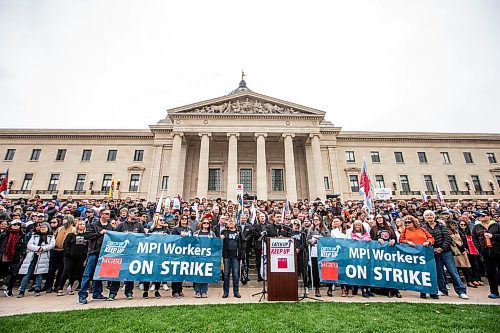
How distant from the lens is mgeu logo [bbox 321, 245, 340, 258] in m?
7.30

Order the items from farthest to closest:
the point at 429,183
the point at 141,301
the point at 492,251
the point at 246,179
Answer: the point at 429,183 < the point at 246,179 < the point at 492,251 < the point at 141,301

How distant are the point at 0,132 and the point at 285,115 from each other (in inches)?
1533

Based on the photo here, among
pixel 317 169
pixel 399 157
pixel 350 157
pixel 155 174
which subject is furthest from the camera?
pixel 399 157

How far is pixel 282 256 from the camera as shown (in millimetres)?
6652

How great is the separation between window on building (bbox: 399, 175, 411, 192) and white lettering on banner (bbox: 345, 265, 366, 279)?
101 feet

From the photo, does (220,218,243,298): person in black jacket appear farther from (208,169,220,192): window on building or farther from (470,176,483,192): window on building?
(470,176,483,192): window on building

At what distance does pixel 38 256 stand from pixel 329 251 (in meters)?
8.77

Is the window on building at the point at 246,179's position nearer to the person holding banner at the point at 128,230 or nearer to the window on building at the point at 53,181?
the person holding banner at the point at 128,230

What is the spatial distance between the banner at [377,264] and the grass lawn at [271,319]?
1.03m

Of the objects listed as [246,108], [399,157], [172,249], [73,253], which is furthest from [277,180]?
[73,253]

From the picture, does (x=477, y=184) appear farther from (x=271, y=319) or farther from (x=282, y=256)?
(x=271, y=319)

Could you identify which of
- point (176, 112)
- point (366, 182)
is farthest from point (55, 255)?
point (176, 112)

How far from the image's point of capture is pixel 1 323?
469 centimetres

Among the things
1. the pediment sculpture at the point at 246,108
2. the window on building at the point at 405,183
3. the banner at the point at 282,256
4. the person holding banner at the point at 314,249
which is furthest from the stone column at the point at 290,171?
the banner at the point at 282,256
